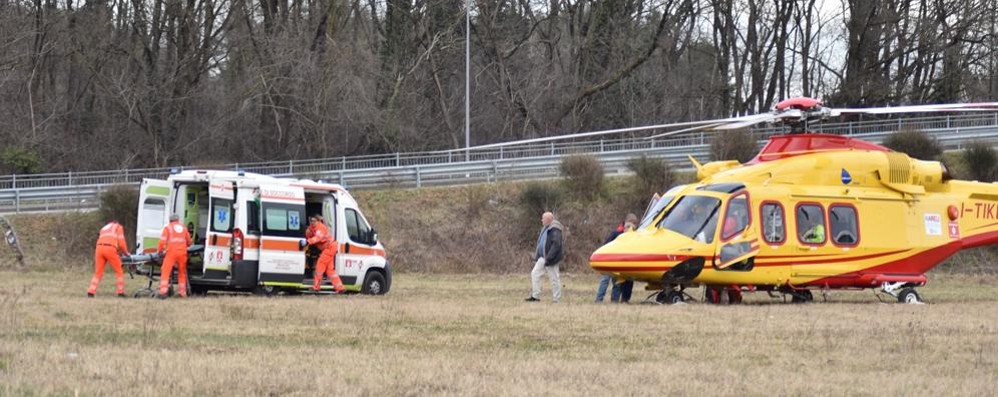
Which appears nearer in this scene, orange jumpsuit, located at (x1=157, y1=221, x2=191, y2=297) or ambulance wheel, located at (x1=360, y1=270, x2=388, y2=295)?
orange jumpsuit, located at (x1=157, y1=221, x2=191, y2=297)

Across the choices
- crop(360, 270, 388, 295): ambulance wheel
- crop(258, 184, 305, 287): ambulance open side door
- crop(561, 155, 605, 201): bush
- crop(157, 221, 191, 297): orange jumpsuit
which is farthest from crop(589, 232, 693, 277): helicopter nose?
crop(561, 155, 605, 201): bush

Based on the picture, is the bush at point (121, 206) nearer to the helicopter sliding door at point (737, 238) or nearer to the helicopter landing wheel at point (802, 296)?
the helicopter sliding door at point (737, 238)

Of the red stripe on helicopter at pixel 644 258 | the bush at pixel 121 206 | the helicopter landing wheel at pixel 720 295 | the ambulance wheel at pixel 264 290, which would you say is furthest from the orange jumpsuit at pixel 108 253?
the bush at pixel 121 206

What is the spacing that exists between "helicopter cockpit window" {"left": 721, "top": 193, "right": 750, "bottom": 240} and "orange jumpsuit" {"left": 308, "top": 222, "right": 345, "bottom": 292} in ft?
21.3

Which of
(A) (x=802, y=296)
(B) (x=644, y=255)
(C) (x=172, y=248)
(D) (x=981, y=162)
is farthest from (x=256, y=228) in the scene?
(D) (x=981, y=162)

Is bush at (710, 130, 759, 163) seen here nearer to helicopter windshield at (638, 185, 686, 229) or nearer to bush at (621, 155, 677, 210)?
bush at (621, 155, 677, 210)

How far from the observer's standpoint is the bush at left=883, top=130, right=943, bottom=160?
120 ft

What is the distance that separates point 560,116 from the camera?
50.8 m

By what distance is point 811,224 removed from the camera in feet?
65.4

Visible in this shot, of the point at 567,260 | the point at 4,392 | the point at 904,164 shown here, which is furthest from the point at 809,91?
the point at 4,392

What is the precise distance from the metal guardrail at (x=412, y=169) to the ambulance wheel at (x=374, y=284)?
12.4 metres

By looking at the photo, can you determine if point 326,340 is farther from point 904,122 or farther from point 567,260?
point 904,122

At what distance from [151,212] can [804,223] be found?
428 inches

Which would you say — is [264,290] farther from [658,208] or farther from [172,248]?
[658,208]
